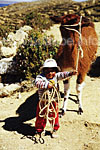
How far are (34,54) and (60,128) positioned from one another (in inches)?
104

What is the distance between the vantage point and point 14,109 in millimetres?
4543

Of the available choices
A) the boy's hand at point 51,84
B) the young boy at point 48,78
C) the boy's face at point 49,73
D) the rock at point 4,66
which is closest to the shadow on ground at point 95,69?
the rock at point 4,66

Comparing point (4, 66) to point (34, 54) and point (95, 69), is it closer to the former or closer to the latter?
point (34, 54)

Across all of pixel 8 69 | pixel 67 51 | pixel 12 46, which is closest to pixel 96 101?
pixel 67 51

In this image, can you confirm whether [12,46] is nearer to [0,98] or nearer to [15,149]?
[0,98]

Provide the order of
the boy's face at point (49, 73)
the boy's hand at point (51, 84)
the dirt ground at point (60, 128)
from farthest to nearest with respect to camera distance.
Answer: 1. the dirt ground at point (60, 128)
2. the boy's face at point (49, 73)
3. the boy's hand at point (51, 84)

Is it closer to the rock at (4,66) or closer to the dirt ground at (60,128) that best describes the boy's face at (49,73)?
the dirt ground at (60,128)

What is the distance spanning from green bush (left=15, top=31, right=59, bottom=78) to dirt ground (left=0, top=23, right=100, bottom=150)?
3.08ft

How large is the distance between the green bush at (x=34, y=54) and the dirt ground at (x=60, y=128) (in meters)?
0.94

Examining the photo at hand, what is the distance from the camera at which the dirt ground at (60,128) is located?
10.1ft

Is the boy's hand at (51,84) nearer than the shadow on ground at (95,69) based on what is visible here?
Yes

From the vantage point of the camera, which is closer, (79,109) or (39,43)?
(79,109)

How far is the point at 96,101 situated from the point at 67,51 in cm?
179

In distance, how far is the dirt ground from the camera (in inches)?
122
